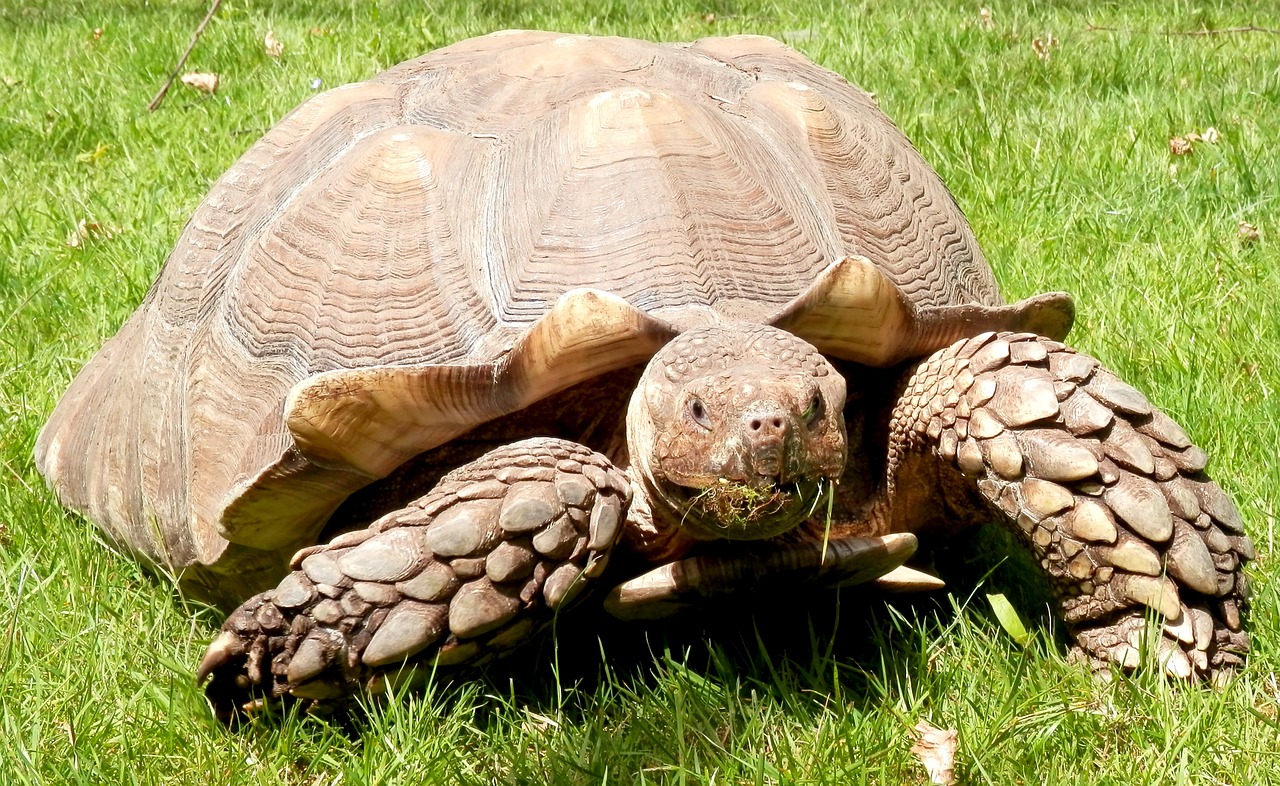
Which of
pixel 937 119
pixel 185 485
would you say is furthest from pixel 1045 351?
pixel 937 119

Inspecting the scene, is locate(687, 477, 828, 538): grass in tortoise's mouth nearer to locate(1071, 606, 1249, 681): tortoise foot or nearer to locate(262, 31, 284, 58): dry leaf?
locate(1071, 606, 1249, 681): tortoise foot

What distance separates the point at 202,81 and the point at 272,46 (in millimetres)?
538

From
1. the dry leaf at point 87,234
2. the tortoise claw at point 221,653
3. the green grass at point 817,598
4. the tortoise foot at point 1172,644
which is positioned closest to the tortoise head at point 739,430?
the green grass at point 817,598

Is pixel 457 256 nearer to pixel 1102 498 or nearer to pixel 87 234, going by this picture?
pixel 1102 498

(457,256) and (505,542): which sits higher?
(457,256)

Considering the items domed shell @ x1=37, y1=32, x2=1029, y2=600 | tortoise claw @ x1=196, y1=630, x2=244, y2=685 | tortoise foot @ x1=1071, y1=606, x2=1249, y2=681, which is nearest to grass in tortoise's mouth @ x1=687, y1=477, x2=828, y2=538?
domed shell @ x1=37, y1=32, x2=1029, y2=600

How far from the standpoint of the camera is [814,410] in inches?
87.9

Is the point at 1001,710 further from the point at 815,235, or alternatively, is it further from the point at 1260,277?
the point at 1260,277

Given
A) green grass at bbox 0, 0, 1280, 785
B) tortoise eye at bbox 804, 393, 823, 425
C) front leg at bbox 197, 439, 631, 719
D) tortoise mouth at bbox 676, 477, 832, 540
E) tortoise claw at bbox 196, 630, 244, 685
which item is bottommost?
green grass at bbox 0, 0, 1280, 785

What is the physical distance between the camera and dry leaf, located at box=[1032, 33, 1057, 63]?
671 cm

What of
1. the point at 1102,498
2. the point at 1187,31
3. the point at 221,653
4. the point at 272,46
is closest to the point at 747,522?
the point at 1102,498

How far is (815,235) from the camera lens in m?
2.70

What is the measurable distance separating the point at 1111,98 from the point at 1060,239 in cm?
169

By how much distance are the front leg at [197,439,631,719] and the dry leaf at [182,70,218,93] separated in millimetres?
4836
